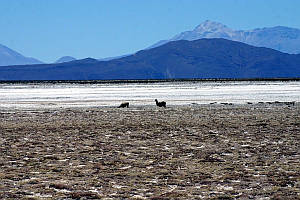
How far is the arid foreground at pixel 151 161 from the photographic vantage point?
354 inches

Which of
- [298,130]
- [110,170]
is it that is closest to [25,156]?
[110,170]

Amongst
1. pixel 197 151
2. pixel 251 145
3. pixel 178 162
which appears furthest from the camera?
pixel 251 145

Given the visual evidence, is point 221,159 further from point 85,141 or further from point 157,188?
point 85,141

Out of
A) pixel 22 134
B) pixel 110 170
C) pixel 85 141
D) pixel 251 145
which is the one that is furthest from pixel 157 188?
pixel 22 134

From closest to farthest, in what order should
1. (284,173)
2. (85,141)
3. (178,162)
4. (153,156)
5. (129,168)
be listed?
(284,173) < (129,168) < (178,162) < (153,156) < (85,141)

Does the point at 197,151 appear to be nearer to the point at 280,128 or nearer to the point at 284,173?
the point at 284,173

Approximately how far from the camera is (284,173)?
34.0 feet

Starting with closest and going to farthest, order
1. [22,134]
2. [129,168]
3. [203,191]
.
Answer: [203,191] < [129,168] < [22,134]

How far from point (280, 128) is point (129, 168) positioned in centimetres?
933

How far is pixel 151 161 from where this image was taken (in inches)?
475

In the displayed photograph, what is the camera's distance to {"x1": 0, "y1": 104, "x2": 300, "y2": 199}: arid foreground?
900cm

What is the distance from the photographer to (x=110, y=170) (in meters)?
11.0

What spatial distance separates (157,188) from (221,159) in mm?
3471

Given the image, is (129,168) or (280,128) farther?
(280,128)
